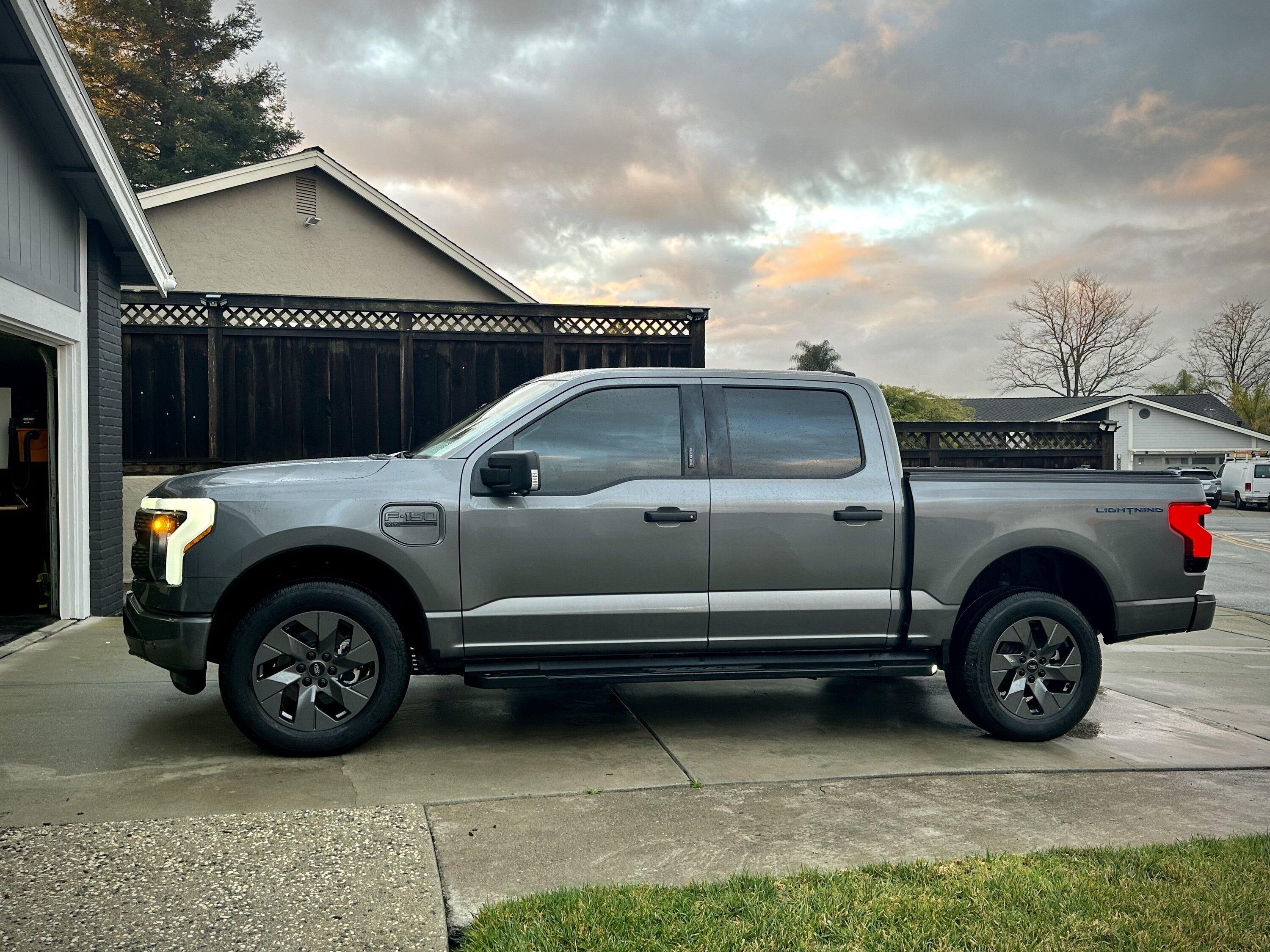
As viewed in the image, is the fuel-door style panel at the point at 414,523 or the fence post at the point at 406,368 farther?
the fence post at the point at 406,368

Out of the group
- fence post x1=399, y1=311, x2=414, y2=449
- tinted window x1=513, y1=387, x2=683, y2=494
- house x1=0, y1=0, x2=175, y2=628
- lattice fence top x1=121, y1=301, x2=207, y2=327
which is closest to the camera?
tinted window x1=513, y1=387, x2=683, y2=494

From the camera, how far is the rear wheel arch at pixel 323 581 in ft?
16.4

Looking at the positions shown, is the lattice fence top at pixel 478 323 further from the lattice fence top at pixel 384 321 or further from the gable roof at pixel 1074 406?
the gable roof at pixel 1074 406

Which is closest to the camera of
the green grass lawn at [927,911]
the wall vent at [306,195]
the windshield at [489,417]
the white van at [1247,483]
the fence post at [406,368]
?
the green grass lawn at [927,911]

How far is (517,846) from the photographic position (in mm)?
3965

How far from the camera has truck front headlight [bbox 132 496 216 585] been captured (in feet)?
15.9

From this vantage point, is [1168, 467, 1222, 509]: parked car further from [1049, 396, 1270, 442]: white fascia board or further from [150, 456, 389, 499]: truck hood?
[150, 456, 389, 499]: truck hood

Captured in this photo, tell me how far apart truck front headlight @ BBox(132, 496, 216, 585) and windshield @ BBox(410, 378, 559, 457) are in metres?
1.14

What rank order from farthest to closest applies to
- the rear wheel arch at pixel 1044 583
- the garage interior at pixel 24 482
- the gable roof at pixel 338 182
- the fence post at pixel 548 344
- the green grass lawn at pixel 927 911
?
the gable roof at pixel 338 182 < the fence post at pixel 548 344 < the garage interior at pixel 24 482 < the rear wheel arch at pixel 1044 583 < the green grass lawn at pixel 927 911

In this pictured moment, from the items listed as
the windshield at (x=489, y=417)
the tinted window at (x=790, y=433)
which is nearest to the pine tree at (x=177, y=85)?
the windshield at (x=489, y=417)

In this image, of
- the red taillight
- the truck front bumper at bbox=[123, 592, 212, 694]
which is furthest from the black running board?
the red taillight

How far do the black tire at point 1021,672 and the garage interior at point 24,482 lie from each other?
8.42 metres

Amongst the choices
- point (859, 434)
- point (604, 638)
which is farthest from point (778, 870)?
point (859, 434)

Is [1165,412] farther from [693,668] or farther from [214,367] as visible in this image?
[693,668]
